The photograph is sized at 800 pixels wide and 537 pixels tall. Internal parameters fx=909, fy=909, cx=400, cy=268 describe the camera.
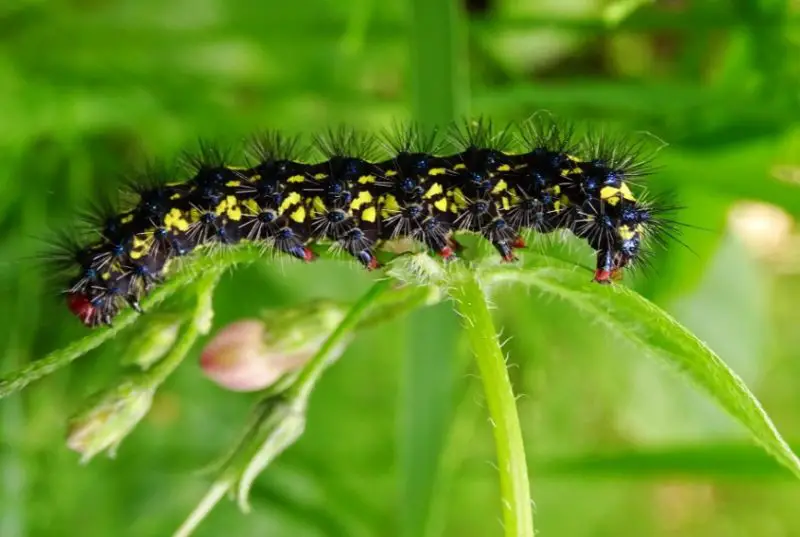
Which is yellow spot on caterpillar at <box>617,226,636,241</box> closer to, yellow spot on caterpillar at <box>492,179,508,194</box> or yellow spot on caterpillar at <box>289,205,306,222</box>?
yellow spot on caterpillar at <box>492,179,508,194</box>

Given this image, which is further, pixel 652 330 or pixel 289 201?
pixel 289 201

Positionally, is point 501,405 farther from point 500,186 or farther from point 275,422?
point 500,186

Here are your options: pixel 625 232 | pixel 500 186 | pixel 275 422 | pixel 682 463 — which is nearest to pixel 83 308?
pixel 275 422

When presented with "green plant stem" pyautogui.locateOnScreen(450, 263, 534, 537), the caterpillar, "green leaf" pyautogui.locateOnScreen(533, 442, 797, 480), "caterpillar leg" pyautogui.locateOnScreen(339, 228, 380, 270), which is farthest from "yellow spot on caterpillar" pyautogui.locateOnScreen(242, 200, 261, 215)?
"green leaf" pyautogui.locateOnScreen(533, 442, 797, 480)

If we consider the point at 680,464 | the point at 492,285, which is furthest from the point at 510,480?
the point at 680,464

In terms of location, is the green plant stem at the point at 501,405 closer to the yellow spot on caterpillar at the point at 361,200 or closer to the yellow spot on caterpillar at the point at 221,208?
the yellow spot on caterpillar at the point at 361,200

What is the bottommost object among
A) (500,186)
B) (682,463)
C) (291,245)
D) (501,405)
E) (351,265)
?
(682,463)

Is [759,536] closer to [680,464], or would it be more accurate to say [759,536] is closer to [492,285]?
[680,464]
